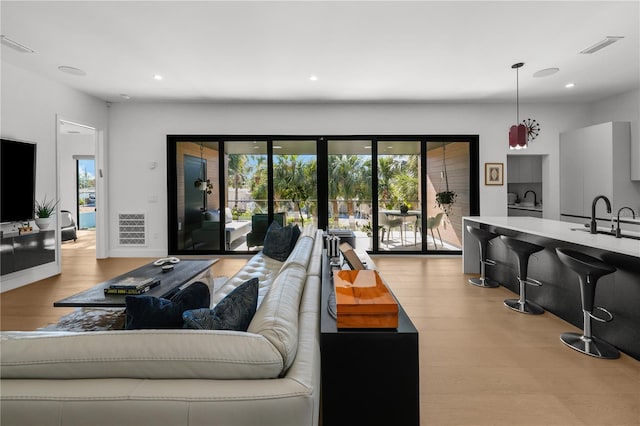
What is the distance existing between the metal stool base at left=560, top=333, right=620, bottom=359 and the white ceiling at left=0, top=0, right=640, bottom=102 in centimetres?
294

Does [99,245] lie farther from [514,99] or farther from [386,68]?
[514,99]

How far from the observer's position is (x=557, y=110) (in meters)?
6.48

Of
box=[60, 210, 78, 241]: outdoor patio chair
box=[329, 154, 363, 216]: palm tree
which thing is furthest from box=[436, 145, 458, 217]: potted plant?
box=[60, 210, 78, 241]: outdoor patio chair

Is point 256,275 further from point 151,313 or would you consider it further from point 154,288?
point 151,313

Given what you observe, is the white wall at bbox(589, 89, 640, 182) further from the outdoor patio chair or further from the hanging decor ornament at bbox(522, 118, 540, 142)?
the outdoor patio chair

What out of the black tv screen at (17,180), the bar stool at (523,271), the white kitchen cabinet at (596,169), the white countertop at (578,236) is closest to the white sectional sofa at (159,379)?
the white countertop at (578,236)

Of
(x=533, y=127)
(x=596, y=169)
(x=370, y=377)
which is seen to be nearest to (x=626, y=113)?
(x=596, y=169)

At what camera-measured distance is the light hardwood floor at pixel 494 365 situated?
76.7 inches

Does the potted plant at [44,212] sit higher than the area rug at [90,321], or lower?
higher

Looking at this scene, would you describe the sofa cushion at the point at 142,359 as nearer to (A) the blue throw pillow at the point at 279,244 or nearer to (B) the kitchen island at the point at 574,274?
(B) the kitchen island at the point at 574,274

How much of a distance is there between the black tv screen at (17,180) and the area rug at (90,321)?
1931 millimetres

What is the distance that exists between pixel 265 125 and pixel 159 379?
5.82 m

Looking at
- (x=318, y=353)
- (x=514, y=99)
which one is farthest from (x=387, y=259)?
(x=318, y=353)

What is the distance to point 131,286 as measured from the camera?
2.81 m
